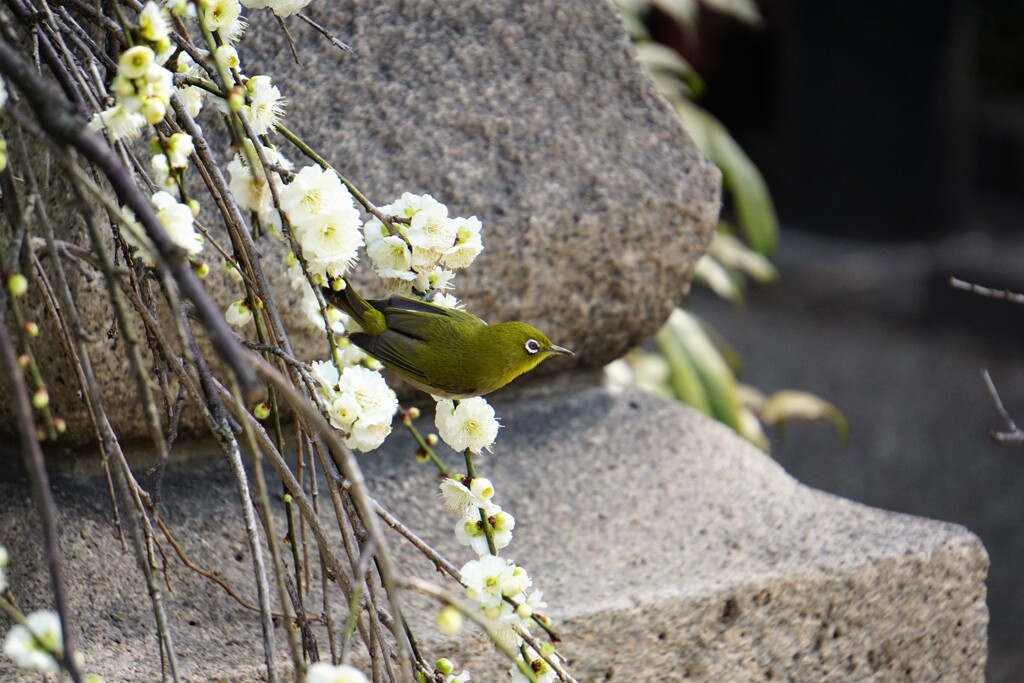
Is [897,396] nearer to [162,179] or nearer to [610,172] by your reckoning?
[610,172]

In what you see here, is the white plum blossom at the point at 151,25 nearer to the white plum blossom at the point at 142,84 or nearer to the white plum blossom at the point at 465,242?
the white plum blossom at the point at 142,84

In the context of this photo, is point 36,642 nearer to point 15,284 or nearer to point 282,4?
point 15,284

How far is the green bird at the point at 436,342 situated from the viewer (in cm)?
78

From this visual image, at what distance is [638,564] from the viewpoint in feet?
3.16

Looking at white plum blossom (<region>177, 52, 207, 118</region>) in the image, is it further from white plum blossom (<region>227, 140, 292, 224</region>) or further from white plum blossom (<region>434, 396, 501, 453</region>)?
white plum blossom (<region>434, 396, 501, 453</region>)

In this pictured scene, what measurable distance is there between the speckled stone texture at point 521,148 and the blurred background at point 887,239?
2004mm

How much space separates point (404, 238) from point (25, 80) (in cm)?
26

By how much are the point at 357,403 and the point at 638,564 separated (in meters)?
0.38

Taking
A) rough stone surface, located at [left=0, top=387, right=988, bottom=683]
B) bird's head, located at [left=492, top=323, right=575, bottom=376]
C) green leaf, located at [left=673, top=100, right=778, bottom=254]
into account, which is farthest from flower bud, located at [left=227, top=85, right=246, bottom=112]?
green leaf, located at [left=673, top=100, right=778, bottom=254]

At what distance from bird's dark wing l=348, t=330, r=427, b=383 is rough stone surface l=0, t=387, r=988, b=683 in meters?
0.20

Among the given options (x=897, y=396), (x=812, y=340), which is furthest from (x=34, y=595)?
(x=812, y=340)

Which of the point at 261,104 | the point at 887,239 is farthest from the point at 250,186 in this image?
the point at 887,239

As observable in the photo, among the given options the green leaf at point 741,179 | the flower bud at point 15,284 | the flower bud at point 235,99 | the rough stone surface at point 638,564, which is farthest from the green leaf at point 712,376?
the flower bud at point 15,284

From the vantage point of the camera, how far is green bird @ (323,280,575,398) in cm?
78
